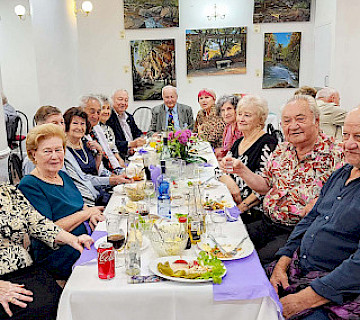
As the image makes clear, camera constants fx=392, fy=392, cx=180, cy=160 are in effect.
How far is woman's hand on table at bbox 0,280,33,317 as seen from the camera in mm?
1659

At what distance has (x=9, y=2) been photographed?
20.7 feet

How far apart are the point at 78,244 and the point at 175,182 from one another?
936 millimetres

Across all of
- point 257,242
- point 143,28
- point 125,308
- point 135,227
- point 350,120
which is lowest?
point 257,242

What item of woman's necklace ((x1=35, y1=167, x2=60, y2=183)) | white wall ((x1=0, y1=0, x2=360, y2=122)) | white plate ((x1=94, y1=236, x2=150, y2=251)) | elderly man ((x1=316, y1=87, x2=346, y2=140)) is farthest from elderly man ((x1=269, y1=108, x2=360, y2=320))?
white wall ((x1=0, y1=0, x2=360, y2=122))

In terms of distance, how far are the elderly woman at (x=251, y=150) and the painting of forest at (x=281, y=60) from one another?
15.3 ft

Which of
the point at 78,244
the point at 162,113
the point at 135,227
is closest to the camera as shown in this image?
the point at 135,227

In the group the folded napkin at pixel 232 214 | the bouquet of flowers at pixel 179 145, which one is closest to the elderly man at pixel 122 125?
the bouquet of flowers at pixel 179 145

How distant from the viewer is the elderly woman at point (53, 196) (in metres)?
2.08

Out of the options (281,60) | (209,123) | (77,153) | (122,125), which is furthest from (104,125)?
(281,60)

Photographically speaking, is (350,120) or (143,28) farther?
(143,28)

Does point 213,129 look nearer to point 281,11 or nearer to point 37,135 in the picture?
point 37,135

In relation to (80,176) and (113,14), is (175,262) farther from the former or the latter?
(113,14)

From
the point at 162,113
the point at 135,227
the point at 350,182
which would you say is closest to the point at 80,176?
the point at 135,227

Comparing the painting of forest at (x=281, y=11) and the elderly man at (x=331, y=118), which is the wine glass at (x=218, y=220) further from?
the painting of forest at (x=281, y=11)
